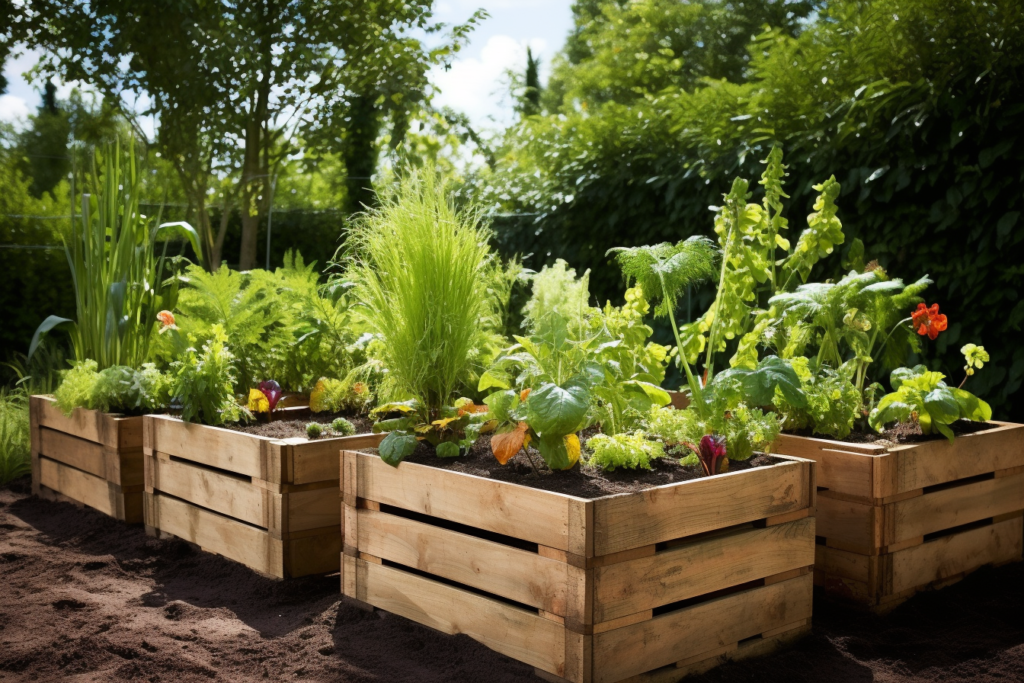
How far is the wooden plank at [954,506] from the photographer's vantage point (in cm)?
277

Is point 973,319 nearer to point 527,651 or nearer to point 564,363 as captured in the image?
point 564,363

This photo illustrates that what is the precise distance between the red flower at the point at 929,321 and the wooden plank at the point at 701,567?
3.42ft

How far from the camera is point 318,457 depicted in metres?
3.02

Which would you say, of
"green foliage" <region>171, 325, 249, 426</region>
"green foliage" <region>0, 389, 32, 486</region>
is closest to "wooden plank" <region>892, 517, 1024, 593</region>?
"green foliage" <region>171, 325, 249, 426</region>

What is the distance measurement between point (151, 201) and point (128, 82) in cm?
123

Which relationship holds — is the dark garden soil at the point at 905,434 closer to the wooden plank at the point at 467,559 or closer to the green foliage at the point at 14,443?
the wooden plank at the point at 467,559

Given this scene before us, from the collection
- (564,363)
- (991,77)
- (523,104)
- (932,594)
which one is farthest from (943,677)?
(523,104)

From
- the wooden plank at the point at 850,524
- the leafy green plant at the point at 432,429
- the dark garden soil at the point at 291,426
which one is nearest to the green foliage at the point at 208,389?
the dark garden soil at the point at 291,426

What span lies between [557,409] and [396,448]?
1.93 ft

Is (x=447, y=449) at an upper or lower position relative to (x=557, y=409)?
lower

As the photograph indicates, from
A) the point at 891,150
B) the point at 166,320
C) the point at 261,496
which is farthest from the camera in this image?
the point at 166,320

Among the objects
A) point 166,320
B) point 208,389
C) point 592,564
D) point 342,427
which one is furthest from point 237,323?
point 592,564

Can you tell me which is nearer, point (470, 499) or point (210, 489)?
point (470, 499)

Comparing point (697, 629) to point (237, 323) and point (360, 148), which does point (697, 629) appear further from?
point (360, 148)
